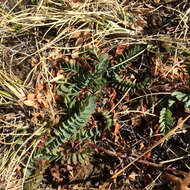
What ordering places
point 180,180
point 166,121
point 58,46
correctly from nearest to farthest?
point 180,180 < point 166,121 < point 58,46

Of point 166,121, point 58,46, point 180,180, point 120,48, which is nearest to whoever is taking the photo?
point 180,180

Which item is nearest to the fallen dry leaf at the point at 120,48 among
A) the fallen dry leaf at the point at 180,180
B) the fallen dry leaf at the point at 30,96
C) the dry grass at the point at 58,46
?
the dry grass at the point at 58,46

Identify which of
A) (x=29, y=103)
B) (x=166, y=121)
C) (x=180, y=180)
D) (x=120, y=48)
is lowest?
(x=180, y=180)

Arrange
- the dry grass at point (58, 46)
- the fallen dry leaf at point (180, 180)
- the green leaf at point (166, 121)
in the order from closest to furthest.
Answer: the fallen dry leaf at point (180, 180) < the green leaf at point (166, 121) < the dry grass at point (58, 46)

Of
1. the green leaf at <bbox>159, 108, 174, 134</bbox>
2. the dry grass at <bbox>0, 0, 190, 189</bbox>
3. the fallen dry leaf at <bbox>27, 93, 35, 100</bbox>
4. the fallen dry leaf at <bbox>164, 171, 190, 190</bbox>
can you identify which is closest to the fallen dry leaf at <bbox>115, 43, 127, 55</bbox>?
the dry grass at <bbox>0, 0, 190, 189</bbox>

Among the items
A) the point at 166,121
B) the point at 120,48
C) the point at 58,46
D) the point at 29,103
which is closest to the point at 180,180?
the point at 166,121

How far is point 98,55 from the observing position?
6.64ft

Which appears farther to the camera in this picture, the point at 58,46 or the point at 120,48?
the point at 58,46

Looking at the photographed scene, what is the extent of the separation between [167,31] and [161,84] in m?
0.44

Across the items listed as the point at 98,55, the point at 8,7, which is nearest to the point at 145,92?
the point at 98,55

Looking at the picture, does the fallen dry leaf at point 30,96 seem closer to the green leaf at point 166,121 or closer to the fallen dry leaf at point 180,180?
the green leaf at point 166,121

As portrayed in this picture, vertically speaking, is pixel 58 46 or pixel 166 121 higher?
pixel 58 46

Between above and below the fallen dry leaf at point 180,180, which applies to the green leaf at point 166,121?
above

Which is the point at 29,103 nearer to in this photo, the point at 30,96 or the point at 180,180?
the point at 30,96
